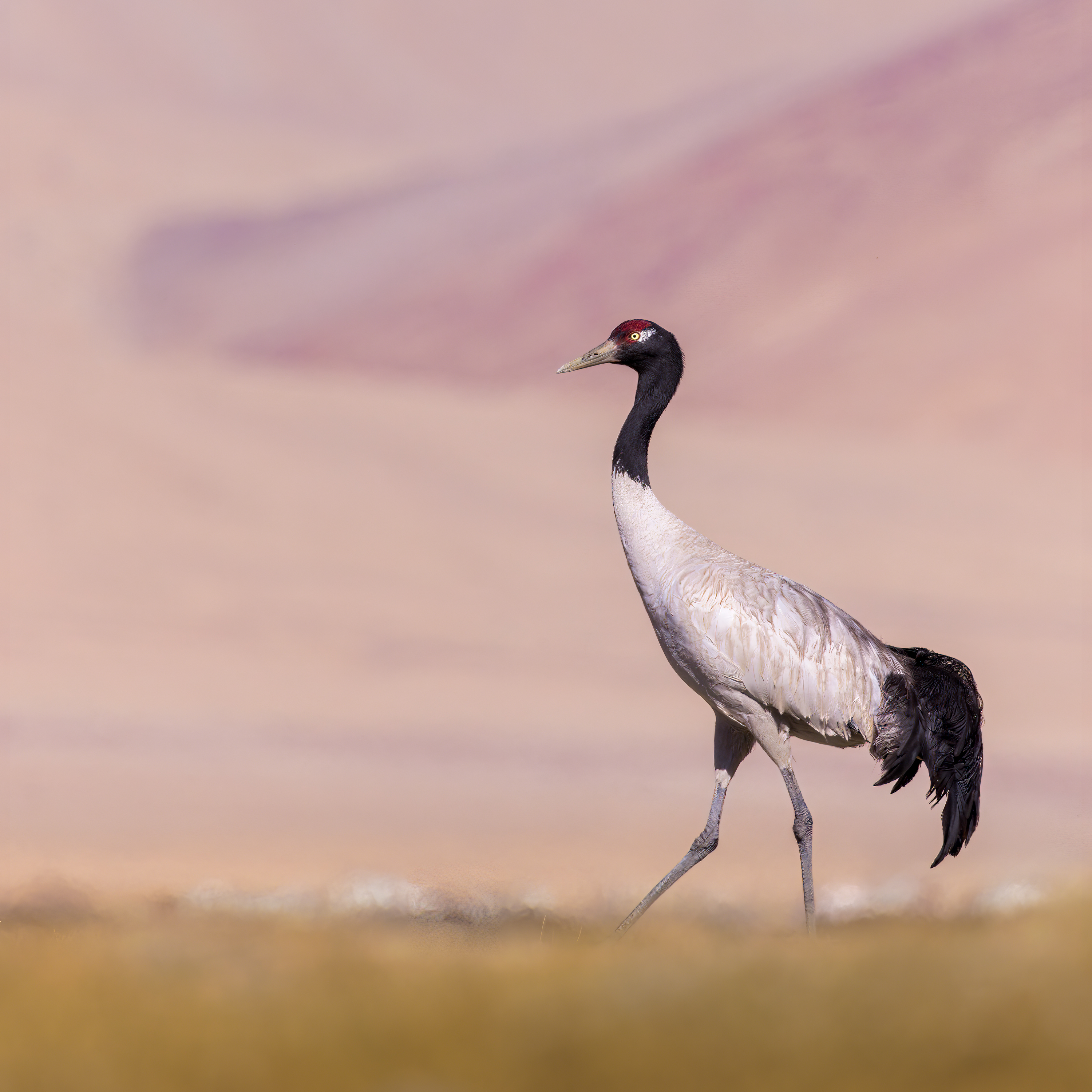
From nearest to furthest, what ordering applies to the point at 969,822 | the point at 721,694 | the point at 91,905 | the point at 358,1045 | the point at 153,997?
the point at 358,1045
the point at 153,997
the point at 91,905
the point at 721,694
the point at 969,822

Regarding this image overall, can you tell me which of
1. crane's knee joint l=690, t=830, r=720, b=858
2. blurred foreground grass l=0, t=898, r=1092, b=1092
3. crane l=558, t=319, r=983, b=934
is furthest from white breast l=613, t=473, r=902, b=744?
blurred foreground grass l=0, t=898, r=1092, b=1092

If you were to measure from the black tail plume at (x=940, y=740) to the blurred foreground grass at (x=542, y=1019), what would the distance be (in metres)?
3.68

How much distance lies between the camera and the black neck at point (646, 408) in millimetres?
9117

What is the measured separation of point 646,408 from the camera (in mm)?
9305

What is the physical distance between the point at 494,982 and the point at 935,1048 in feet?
5.01

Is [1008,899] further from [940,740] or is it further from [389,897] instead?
[389,897]

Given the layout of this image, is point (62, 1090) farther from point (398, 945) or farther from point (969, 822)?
point (969, 822)

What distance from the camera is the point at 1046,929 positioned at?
558 centimetres

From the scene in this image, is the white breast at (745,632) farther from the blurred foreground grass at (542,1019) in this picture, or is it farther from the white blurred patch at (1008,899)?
the blurred foreground grass at (542,1019)

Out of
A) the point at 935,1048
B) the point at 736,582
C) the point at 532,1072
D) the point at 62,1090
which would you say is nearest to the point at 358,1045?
the point at 532,1072

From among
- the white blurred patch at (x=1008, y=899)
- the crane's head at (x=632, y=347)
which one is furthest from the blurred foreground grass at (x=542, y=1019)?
the crane's head at (x=632, y=347)

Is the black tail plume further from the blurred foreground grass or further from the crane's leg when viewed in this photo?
the blurred foreground grass

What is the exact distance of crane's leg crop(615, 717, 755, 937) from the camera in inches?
338

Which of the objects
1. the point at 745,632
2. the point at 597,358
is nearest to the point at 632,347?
the point at 597,358
